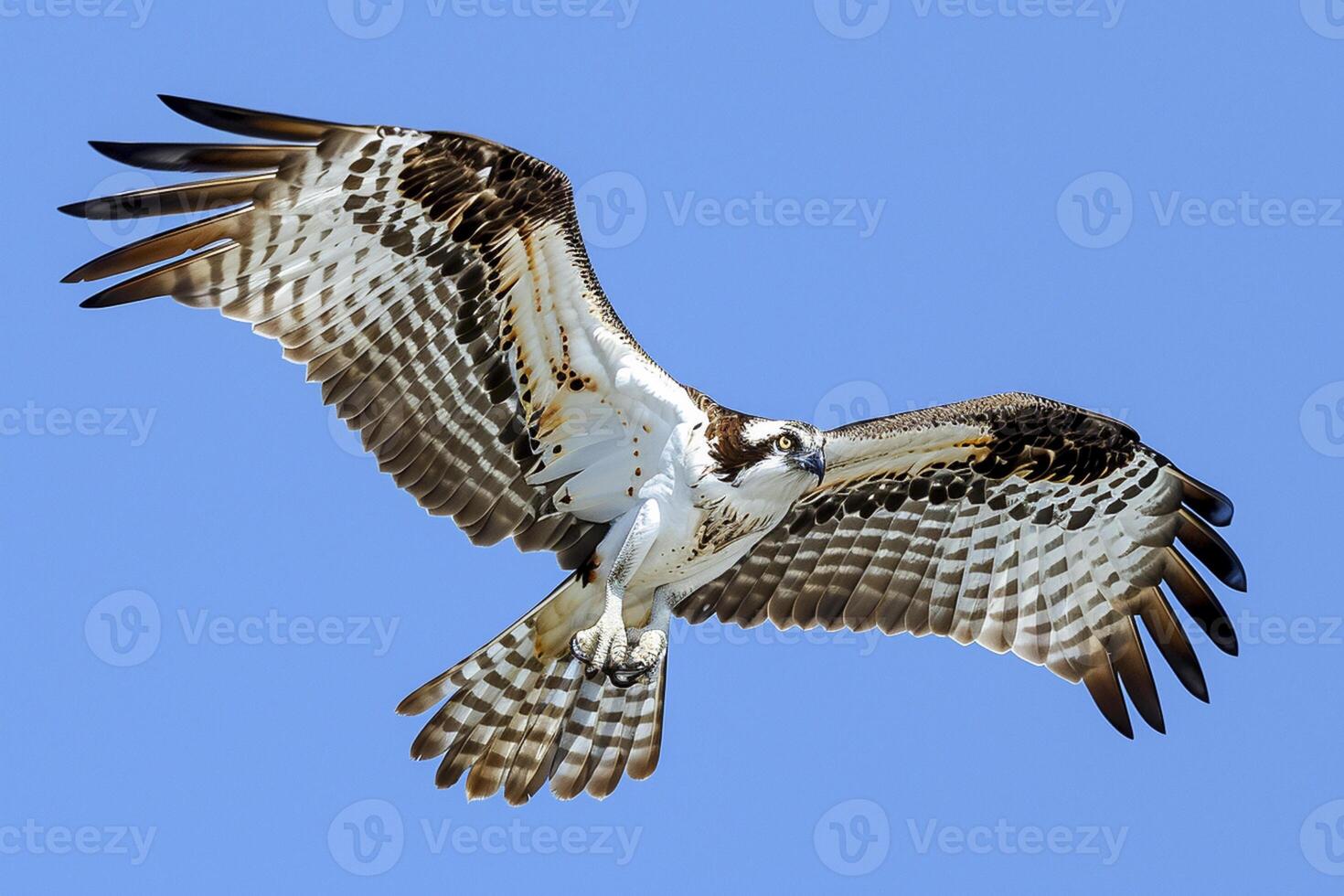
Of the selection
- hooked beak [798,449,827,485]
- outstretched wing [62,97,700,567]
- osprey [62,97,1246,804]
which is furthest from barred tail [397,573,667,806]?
hooked beak [798,449,827,485]

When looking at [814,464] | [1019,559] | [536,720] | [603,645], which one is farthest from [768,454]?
[1019,559]

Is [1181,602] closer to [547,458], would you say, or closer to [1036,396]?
[1036,396]

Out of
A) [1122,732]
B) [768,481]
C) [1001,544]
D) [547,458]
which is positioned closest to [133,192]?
[547,458]

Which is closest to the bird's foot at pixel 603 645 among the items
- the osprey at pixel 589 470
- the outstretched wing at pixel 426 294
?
the osprey at pixel 589 470

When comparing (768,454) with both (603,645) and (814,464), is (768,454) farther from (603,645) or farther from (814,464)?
(603,645)

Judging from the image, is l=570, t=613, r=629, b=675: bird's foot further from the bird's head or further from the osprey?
the bird's head

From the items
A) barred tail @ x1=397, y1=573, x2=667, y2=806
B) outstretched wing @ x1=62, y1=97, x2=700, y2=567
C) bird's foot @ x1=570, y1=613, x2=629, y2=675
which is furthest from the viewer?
barred tail @ x1=397, y1=573, x2=667, y2=806

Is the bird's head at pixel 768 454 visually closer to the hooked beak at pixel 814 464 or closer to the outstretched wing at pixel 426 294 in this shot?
the hooked beak at pixel 814 464
